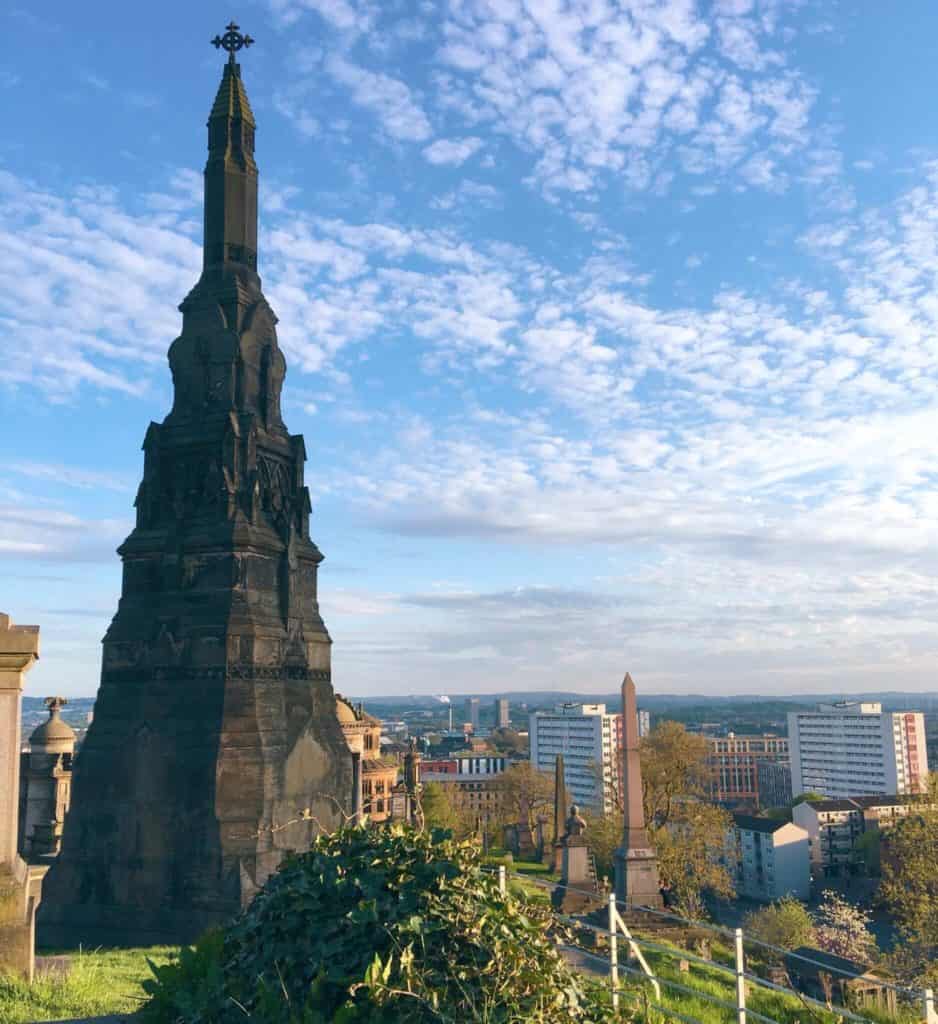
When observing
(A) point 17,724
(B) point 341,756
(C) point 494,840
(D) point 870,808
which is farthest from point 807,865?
(A) point 17,724

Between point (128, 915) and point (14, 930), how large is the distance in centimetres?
1117

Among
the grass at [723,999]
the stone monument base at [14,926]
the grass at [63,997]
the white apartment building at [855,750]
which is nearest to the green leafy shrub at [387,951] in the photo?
the grass at [723,999]

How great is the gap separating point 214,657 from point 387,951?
16.8m

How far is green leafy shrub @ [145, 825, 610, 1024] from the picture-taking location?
4.69m

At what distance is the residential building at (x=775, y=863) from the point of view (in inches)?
3831

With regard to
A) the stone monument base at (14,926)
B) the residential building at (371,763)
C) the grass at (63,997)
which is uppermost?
the stone monument base at (14,926)

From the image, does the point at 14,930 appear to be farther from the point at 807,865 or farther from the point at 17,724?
the point at 807,865

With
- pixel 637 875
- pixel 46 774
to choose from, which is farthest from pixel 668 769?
pixel 46 774

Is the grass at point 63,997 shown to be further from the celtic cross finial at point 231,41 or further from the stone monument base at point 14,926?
the celtic cross finial at point 231,41

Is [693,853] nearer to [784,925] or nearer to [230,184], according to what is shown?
[784,925]

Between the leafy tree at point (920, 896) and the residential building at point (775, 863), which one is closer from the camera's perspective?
the leafy tree at point (920, 896)

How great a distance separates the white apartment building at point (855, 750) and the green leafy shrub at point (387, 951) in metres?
181

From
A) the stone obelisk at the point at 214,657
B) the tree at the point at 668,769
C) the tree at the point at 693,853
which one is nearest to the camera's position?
the stone obelisk at the point at 214,657

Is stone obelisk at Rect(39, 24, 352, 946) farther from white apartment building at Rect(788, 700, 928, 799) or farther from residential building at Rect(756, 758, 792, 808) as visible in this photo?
residential building at Rect(756, 758, 792, 808)
